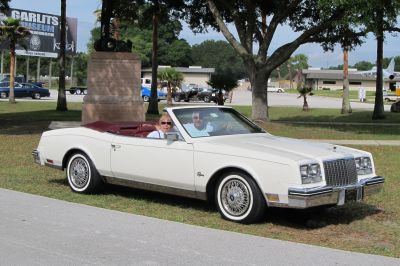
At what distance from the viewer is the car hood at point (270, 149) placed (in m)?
6.81

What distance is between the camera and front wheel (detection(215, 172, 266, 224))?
6828 mm

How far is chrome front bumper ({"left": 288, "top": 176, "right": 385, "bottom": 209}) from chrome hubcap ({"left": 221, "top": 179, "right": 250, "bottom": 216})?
0.57 metres

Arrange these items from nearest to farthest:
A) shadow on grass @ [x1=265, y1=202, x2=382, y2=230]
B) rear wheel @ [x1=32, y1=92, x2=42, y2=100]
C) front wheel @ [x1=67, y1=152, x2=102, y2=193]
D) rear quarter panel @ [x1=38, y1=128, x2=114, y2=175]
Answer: shadow on grass @ [x1=265, y1=202, x2=382, y2=230] → rear quarter panel @ [x1=38, y1=128, x2=114, y2=175] → front wheel @ [x1=67, y1=152, x2=102, y2=193] → rear wheel @ [x1=32, y1=92, x2=42, y2=100]

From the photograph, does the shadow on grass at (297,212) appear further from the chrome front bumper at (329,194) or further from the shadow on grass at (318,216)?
the chrome front bumper at (329,194)

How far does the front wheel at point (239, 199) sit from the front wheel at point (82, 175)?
2.15m

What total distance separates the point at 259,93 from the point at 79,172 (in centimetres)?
1586

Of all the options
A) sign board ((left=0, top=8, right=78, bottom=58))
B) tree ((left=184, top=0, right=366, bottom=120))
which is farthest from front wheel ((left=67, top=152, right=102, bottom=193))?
sign board ((left=0, top=8, right=78, bottom=58))

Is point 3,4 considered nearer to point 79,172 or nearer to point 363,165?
point 79,172

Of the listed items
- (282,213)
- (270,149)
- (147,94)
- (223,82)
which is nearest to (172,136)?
(270,149)

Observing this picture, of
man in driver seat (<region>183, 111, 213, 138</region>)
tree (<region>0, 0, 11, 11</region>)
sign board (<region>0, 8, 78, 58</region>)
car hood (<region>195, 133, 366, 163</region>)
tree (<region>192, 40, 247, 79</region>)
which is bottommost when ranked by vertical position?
car hood (<region>195, 133, 366, 163</region>)

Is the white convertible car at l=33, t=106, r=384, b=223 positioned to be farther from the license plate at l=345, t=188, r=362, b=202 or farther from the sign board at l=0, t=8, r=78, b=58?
the sign board at l=0, t=8, r=78, b=58

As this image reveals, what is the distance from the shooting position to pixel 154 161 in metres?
7.79

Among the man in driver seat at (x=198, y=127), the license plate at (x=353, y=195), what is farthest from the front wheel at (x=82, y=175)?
the license plate at (x=353, y=195)

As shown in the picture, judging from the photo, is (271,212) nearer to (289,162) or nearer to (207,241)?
(289,162)
